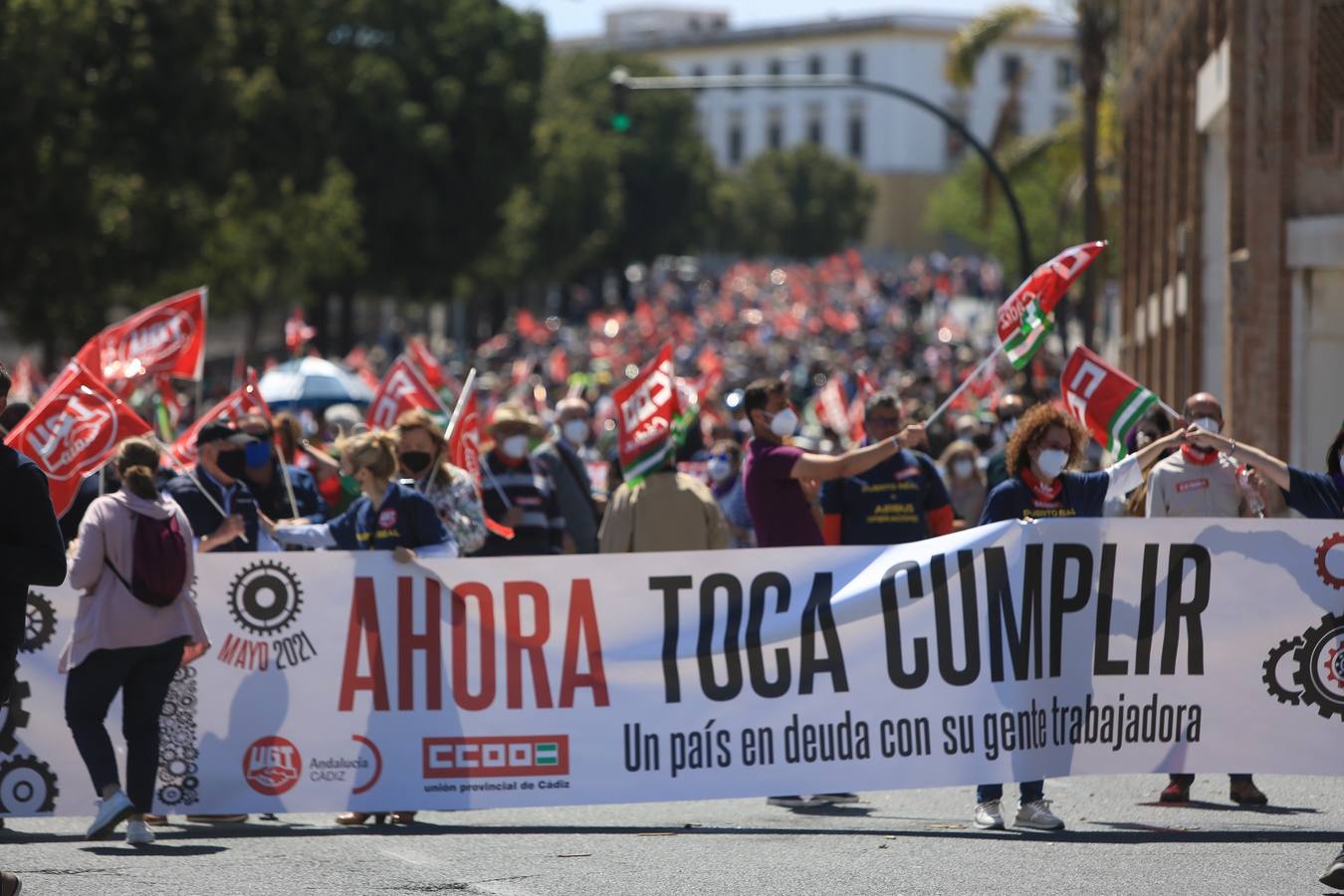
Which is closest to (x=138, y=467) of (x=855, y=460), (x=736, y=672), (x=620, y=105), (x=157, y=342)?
(x=736, y=672)

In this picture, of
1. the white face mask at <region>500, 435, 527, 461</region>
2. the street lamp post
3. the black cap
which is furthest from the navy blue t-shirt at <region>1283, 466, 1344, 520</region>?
the street lamp post

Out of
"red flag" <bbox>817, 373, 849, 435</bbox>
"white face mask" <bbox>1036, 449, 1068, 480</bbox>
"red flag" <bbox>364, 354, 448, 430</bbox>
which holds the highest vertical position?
"red flag" <bbox>817, 373, 849, 435</bbox>

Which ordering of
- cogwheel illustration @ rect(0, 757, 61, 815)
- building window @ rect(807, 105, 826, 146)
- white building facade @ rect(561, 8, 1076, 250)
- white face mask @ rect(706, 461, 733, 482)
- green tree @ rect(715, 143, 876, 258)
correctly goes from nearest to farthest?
cogwheel illustration @ rect(0, 757, 61, 815) → white face mask @ rect(706, 461, 733, 482) → green tree @ rect(715, 143, 876, 258) → white building facade @ rect(561, 8, 1076, 250) → building window @ rect(807, 105, 826, 146)

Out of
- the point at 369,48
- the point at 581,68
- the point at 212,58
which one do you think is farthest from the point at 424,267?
the point at 581,68

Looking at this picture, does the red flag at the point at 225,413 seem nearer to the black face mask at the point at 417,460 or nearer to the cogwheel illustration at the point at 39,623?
the black face mask at the point at 417,460

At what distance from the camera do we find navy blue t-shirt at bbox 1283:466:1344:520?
845 cm

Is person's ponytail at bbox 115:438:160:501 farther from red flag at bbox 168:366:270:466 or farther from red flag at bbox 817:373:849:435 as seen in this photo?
red flag at bbox 817:373:849:435

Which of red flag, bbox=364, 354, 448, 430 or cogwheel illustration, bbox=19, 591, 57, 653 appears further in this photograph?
red flag, bbox=364, 354, 448, 430

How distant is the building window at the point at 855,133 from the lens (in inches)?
6033

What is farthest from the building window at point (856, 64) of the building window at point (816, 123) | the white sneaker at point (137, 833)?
the white sneaker at point (137, 833)

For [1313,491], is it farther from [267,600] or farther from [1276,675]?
[267,600]

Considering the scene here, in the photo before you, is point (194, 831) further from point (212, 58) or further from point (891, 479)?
point (212, 58)

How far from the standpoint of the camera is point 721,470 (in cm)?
1409

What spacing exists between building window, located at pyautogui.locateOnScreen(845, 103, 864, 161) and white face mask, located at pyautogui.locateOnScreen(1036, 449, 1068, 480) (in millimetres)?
145430
